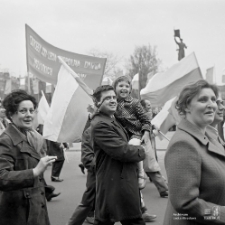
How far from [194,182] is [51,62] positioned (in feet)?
19.9

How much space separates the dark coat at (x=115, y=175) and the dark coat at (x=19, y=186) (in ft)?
2.34

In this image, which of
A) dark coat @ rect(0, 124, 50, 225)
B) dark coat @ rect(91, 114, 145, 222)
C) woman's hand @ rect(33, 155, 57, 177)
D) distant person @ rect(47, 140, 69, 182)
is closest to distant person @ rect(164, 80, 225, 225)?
woman's hand @ rect(33, 155, 57, 177)

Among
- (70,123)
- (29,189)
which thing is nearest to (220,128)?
(70,123)

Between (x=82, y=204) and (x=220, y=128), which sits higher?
(x=220, y=128)

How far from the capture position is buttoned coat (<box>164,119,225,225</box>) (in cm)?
225

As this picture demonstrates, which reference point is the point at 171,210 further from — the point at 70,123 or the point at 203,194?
the point at 70,123

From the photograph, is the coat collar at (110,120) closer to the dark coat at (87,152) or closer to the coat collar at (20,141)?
the coat collar at (20,141)

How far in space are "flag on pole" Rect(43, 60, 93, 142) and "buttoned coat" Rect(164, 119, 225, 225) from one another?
107 inches

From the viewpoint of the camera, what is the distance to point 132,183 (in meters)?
3.61

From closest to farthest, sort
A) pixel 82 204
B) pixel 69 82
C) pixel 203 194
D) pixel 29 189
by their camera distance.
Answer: pixel 203 194 < pixel 29 189 < pixel 82 204 < pixel 69 82

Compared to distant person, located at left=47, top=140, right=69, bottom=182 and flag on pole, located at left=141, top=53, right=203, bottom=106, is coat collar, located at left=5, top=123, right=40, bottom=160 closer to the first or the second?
flag on pole, located at left=141, top=53, right=203, bottom=106

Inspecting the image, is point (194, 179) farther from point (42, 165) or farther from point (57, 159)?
point (57, 159)

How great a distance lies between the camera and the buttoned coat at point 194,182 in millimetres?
2246

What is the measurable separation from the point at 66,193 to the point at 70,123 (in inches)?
122
